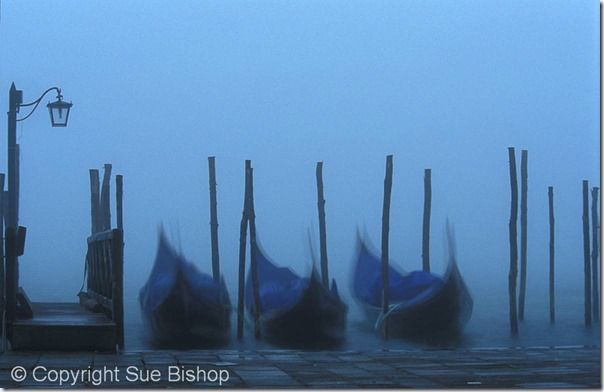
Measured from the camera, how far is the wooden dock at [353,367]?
7004 mm

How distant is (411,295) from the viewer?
56.4 feet

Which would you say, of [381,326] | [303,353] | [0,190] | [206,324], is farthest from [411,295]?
[303,353]

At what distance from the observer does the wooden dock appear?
7.00 meters

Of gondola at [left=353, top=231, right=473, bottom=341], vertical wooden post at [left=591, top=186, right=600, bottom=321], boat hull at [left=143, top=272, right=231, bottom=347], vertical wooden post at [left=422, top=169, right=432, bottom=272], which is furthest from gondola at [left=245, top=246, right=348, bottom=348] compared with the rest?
vertical wooden post at [left=591, top=186, right=600, bottom=321]

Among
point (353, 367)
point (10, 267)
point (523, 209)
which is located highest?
point (523, 209)

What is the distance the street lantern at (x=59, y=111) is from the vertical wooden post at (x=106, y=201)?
6735mm

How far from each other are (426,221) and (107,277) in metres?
7.92

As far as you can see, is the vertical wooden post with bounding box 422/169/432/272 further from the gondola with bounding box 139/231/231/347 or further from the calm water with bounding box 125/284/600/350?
the gondola with bounding box 139/231/231/347

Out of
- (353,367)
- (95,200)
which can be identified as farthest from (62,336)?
(95,200)

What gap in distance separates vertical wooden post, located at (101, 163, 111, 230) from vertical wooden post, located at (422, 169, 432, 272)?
15.7 feet

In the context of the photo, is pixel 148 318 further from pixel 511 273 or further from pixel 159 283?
pixel 511 273

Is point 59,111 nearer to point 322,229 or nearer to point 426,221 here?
point 322,229

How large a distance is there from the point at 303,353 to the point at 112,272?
1768mm

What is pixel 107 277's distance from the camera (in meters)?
10.7
